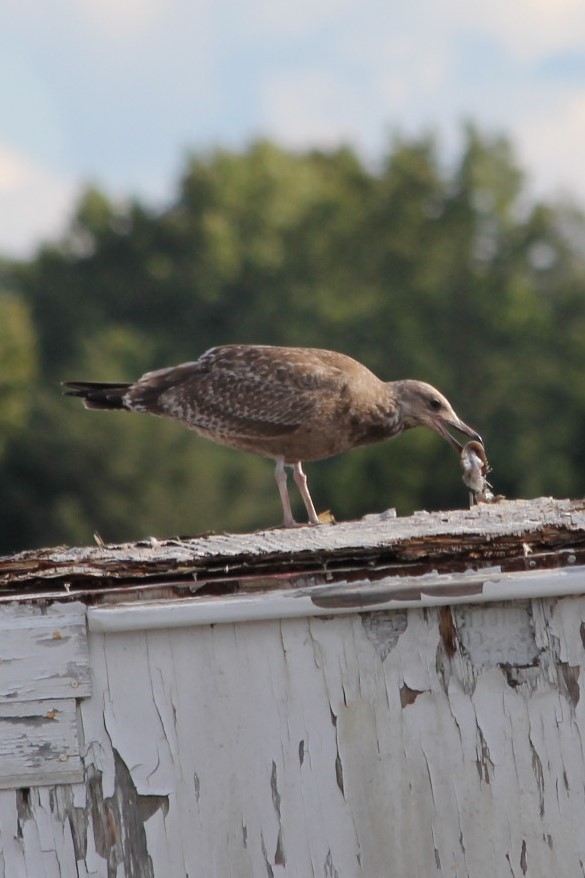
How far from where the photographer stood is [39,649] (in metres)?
5.50

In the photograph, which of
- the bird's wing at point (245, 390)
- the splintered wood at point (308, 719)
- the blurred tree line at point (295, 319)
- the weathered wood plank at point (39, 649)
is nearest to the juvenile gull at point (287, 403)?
the bird's wing at point (245, 390)

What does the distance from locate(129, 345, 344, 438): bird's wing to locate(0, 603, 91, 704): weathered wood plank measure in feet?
14.7

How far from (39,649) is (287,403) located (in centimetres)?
455

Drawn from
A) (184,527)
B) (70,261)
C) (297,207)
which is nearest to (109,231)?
(70,261)

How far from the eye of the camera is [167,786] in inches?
218

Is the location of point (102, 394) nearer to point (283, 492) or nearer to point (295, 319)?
point (283, 492)

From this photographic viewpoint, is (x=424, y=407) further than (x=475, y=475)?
Yes

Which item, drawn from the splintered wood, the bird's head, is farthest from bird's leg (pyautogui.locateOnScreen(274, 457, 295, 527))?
the splintered wood

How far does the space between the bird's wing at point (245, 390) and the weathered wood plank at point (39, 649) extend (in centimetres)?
447

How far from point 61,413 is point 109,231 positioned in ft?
78.9

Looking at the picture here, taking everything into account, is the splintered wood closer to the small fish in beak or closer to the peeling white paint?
the peeling white paint

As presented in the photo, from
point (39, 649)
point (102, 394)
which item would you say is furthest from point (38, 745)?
point (102, 394)

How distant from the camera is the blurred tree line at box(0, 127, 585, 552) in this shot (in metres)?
58.9

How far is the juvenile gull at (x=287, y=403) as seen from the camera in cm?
989
